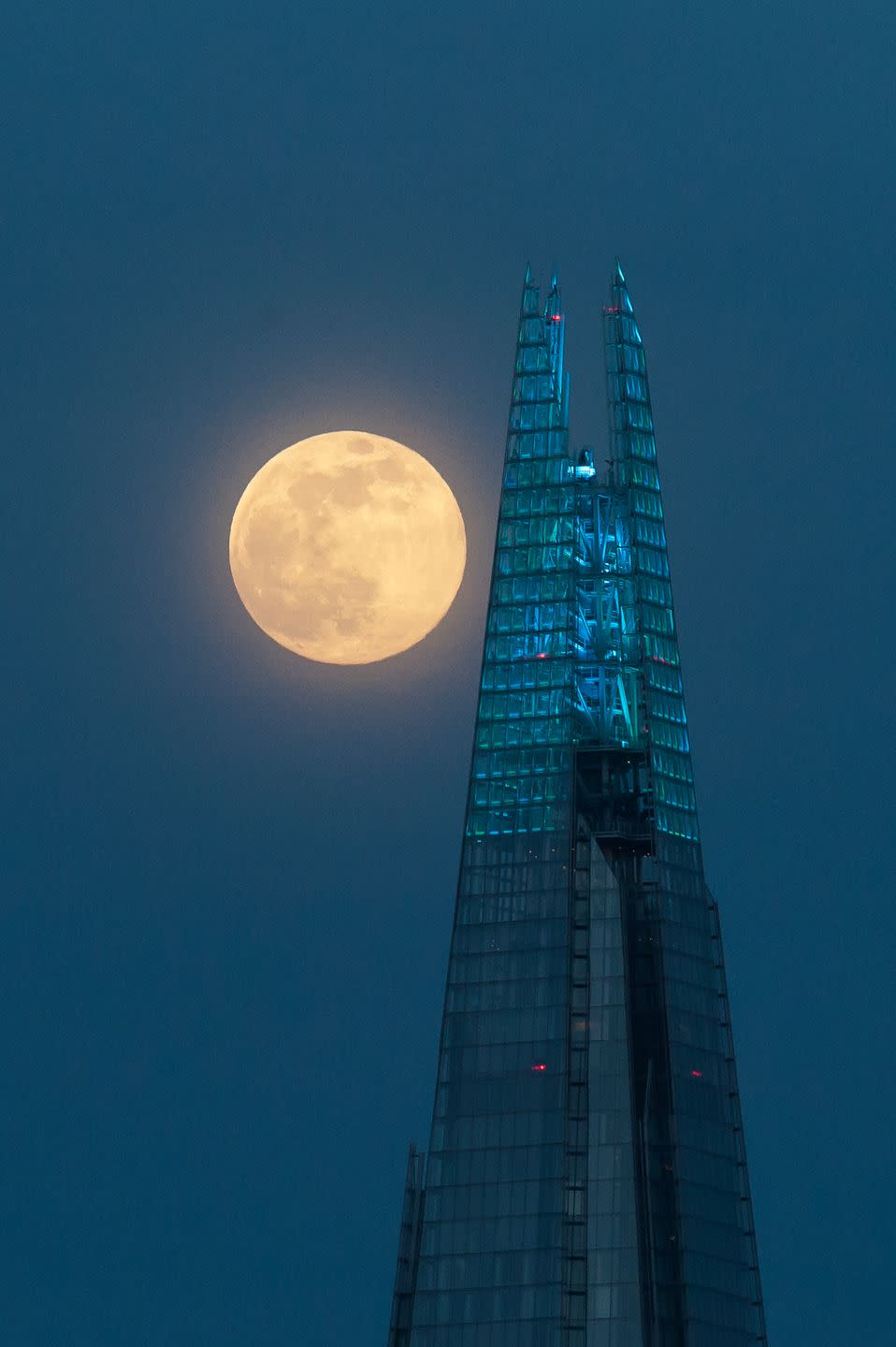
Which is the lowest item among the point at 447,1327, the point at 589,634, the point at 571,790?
the point at 447,1327

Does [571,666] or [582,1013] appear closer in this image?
[582,1013]

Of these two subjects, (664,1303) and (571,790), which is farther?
(571,790)

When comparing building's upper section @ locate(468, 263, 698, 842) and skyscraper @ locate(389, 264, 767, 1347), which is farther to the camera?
building's upper section @ locate(468, 263, 698, 842)

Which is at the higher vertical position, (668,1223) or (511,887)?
(511,887)

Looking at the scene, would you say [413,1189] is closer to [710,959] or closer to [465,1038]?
[465,1038]

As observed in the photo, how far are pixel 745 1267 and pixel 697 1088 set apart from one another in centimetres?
1242

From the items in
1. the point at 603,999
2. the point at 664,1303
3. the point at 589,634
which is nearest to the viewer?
the point at 664,1303

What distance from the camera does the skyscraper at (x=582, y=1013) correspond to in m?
168

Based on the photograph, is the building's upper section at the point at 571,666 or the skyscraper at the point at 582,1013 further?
the building's upper section at the point at 571,666

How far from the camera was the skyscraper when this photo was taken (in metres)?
168

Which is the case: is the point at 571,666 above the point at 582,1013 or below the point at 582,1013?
above

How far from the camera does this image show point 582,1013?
178000 mm

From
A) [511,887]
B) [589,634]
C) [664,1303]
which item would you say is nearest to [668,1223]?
[664,1303]

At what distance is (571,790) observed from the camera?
18600 cm
